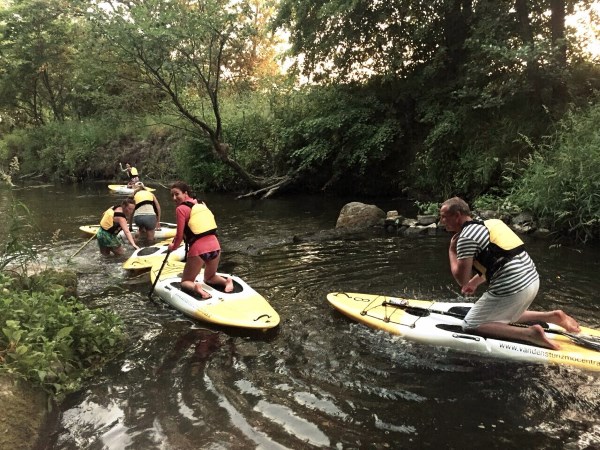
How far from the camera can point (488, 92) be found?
11156 mm

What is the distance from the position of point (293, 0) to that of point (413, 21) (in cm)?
374

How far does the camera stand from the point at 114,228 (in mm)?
8914

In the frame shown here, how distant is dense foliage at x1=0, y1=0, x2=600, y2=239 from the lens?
10.9m

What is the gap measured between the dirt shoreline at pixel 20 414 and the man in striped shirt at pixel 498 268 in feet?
12.0

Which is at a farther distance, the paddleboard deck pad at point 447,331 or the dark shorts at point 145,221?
the dark shorts at point 145,221

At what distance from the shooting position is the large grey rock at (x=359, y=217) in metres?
11.0

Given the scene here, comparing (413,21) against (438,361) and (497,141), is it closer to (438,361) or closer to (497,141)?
(497,141)

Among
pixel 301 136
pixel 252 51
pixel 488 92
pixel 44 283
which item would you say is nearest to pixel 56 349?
pixel 44 283

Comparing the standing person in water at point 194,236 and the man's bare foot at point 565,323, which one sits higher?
the standing person in water at point 194,236

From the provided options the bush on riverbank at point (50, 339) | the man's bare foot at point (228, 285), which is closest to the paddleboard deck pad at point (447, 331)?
the man's bare foot at point (228, 285)

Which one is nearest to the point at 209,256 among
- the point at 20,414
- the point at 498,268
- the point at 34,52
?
the point at 20,414

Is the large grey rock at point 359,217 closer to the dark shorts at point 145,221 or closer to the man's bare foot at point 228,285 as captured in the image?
the dark shorts at point 145,221

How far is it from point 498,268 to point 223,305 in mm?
3102

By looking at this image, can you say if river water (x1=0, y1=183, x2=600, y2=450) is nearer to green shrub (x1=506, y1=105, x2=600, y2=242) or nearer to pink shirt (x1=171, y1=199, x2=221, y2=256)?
pink shirt (x1=171, y1=199, x2=221, y2=256)
